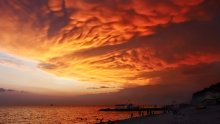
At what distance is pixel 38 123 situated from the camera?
100m

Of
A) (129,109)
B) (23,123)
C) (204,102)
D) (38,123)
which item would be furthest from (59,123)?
(129,109)

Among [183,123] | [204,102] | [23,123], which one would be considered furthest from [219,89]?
[23,123]

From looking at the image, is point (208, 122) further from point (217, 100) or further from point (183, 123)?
point (217, 100)

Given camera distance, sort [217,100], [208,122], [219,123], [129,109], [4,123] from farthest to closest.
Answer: [129,109] < [4,123] < [217,100] < [208,122] < [219,123]

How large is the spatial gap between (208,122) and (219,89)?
146 ft

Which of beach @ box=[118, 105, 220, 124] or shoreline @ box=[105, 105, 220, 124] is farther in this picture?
shoreline @ box=[105, 105, 220, 124]

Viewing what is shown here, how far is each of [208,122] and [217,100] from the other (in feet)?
106

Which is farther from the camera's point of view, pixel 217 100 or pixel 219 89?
pixel 219 89

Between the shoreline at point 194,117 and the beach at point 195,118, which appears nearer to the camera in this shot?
the beach at point 195,118

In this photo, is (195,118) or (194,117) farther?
(194,117)

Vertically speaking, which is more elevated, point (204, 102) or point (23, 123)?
point (204, 102)

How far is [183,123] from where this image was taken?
101ft

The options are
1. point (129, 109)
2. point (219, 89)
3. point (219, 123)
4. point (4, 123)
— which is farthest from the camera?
point (129, 109)

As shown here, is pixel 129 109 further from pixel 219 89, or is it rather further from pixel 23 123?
pixel 219 89
